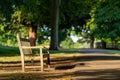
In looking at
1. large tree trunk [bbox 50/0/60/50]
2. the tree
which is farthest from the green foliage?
large tree trunk [bbox 50/0/60/50]

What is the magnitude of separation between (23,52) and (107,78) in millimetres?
4483

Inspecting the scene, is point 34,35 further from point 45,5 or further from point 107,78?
point 107,78

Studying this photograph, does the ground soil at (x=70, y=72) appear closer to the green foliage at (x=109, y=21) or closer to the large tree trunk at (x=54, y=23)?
the green foliage at (x=109, y=21)

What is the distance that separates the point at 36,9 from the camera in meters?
40.4

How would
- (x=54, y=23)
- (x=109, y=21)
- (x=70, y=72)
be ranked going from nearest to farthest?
(x=70, y=72) < (x=109, y=21) < (x=54, y=23)

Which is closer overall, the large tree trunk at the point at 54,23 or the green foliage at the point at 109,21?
the green foliage at the point at 109,21

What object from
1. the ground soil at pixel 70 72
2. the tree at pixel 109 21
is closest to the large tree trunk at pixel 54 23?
the ground soil at pixel 70 72

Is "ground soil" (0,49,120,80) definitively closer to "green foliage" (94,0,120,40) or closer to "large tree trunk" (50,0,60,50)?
"green foliage" (94,0,120,40)

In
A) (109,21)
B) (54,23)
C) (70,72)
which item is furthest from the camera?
(54,23)

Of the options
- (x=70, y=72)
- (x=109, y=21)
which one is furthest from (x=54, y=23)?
(x=70, y=72)

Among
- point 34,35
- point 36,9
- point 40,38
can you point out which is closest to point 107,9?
point 36,9

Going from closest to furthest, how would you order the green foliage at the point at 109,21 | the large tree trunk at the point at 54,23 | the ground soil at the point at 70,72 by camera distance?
1. the ground soil at the point at 70,72
2. the green foliage at the point at 109,21
3. the large tree trunk at the point at 54,23

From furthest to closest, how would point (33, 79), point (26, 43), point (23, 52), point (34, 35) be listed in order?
1. point (34, 35)
2. point (26, 43)
3. point (23, 52)
4. point (33, 79)

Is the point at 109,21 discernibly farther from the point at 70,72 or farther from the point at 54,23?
the point at 54,23
